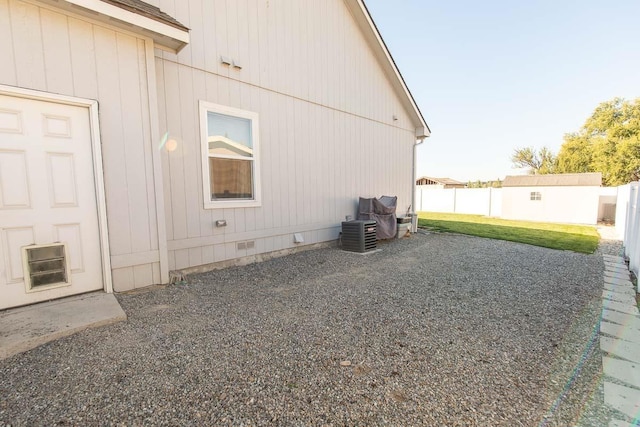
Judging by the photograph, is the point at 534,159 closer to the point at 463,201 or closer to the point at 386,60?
the point at 463,201

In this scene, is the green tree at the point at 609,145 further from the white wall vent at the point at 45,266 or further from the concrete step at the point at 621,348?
the white wall vent at the point at 45,266

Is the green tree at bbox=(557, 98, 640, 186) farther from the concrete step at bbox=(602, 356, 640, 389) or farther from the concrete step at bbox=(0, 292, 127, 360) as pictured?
the concrete step at bbox=(0, 292, 127, 360)

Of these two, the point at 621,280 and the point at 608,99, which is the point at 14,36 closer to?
the point at 621,280

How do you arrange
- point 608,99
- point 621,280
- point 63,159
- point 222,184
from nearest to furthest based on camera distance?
point 63,159 → point 621,280 → point 222,184 → point 608,99

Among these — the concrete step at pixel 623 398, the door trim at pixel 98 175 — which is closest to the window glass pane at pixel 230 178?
the door trim at pixel 98 175

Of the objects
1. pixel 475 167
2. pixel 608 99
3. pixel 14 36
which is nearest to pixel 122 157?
pixel 14 36

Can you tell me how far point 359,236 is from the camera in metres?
5.99

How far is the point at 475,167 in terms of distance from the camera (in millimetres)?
48094

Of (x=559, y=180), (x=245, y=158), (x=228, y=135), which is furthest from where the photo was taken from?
(x=559, y=180)

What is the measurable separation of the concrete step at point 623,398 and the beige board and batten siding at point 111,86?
4.46m

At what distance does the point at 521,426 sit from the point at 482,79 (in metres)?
19.4

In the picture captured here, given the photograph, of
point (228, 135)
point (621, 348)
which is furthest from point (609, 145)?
point (228, 135)

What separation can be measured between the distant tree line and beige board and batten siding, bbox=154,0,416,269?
22036 millimetres

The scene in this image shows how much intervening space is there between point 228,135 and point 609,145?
28305 mm
